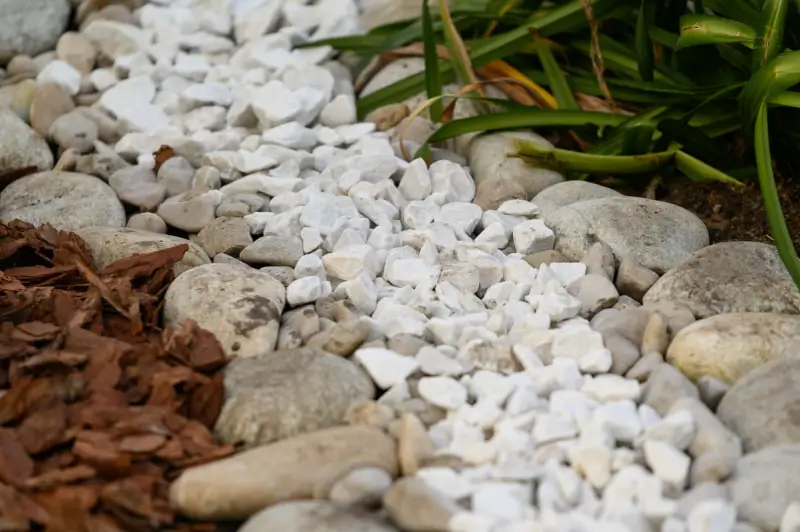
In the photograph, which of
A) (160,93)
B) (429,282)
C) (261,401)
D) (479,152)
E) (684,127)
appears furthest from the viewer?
(160,93)

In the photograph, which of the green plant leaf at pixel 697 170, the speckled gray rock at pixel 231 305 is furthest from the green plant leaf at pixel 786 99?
the speckled gray rock at pixel 231 305

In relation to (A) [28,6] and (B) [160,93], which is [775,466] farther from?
(A) [28,6]

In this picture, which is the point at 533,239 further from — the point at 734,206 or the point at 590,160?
the point at 734,206

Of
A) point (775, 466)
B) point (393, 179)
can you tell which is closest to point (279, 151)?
point (393, 179)

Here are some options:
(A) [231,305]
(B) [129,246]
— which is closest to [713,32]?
(A) [231,305]

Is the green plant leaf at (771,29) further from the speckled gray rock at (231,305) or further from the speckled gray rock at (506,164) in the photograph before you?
the speckled gray rock at (231,305)
